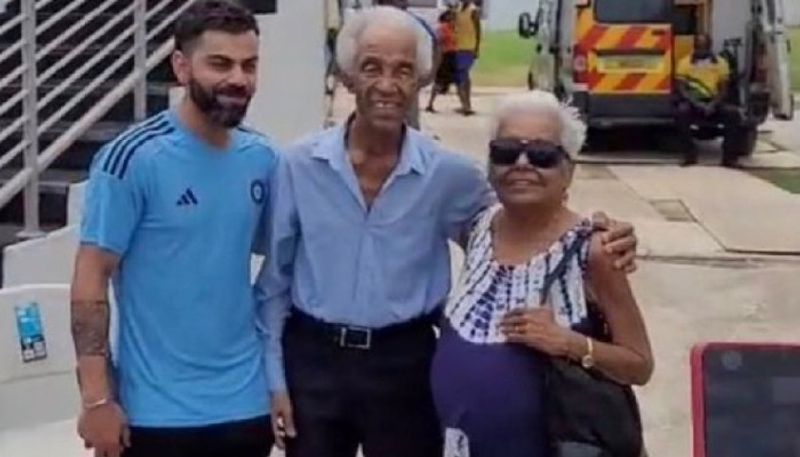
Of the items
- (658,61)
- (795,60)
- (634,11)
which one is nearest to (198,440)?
(658,61)

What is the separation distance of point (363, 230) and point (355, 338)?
223 millimetres

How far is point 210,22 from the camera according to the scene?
11.0 ft

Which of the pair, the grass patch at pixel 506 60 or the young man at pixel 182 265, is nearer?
the young man at pixel 182 265

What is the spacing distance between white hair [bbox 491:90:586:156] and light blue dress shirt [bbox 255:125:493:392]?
0.28m

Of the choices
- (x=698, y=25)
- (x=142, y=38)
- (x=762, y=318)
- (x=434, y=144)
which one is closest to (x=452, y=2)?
(x=698, y=25)

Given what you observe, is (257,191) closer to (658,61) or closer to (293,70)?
(293,70)

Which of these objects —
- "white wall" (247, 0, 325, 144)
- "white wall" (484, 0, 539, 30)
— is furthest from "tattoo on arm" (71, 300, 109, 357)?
"white wall" (484, 0, 539, 30)

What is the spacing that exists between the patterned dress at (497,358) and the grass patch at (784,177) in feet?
39.8

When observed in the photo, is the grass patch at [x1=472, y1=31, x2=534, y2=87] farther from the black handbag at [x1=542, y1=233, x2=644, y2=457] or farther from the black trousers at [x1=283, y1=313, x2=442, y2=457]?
the black handbag at [x1=542, y1=233, x2=644, y2=457]

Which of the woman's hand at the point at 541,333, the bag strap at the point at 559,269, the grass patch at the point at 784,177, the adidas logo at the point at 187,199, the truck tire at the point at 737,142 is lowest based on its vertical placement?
the grass patch at the point at 784,177

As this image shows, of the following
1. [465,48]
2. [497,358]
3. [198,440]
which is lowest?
[198,440]

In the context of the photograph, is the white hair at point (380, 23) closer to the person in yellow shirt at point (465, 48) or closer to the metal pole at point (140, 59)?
the metal pole at point (140, 59)

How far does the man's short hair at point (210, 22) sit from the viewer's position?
3.35 m

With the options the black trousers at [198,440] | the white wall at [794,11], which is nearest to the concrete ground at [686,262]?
the black trousers at [198,440]
